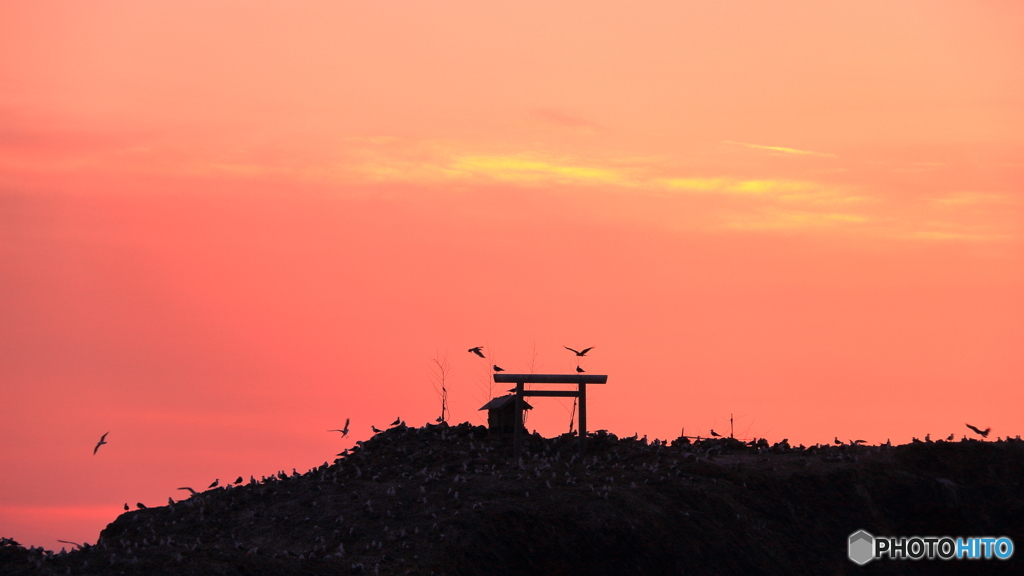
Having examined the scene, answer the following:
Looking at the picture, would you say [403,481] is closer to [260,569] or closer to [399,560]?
[399,560]

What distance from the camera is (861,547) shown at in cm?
2319

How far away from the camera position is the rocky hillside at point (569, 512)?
19312mm

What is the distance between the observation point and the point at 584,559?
66.6 ft

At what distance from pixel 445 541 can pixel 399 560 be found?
99 centimetres

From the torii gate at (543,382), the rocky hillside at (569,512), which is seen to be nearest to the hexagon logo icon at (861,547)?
the rocky hillside at (569,512)

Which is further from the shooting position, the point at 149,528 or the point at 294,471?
the point at 294,471

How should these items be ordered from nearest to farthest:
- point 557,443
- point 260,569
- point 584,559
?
1. point 260,569
2. point 584,559
3. point 557,443

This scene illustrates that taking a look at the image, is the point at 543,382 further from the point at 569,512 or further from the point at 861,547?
the point at 861,547

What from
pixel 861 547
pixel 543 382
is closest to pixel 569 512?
pixel 543 382

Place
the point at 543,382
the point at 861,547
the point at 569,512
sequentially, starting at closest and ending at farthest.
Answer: the point at 569,512, the point at 861,547, the point at 543,382

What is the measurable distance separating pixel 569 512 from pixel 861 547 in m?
7.19

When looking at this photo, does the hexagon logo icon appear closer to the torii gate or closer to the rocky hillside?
the rocky hillside

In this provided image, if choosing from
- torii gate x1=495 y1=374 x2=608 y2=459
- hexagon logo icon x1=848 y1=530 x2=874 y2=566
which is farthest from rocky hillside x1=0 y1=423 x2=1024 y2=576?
torii gate x1=495 y1=374 x2=608 y2=459

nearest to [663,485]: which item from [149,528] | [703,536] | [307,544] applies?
[703,536]
